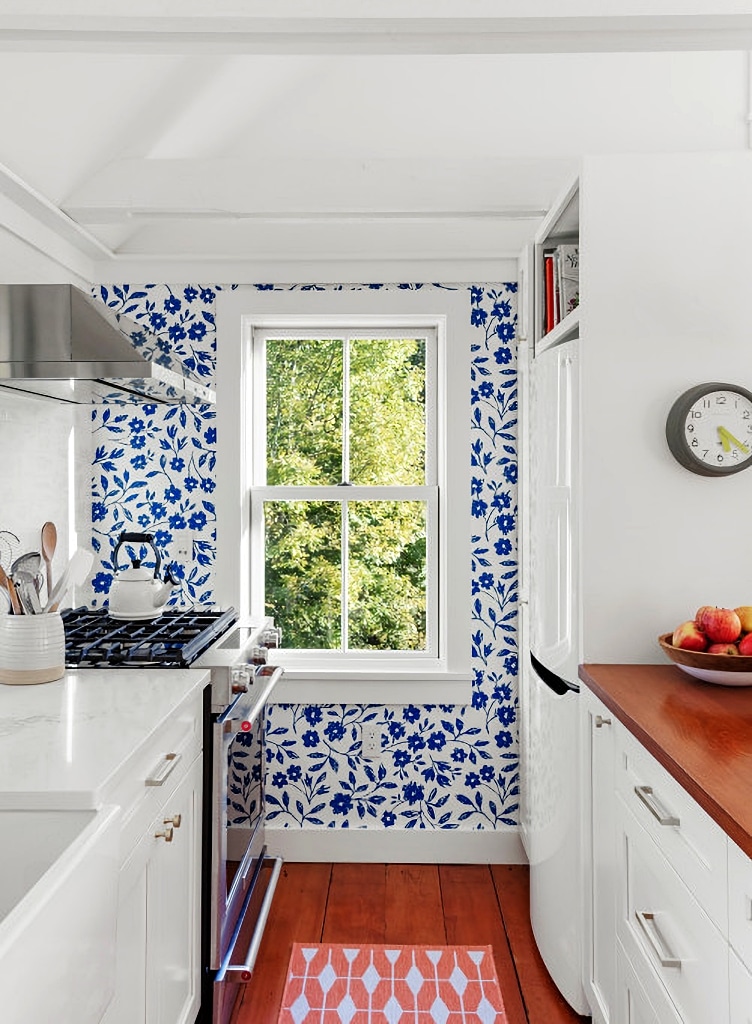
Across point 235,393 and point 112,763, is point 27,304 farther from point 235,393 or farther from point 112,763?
point 235,393

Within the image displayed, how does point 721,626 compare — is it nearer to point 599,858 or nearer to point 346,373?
point 599,858

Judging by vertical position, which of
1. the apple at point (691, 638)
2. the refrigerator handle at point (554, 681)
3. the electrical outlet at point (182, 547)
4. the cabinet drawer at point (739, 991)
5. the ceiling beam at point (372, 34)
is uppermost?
the ceiling beam at point (372, 34)

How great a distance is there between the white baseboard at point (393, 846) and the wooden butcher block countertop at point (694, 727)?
1308 millimetres

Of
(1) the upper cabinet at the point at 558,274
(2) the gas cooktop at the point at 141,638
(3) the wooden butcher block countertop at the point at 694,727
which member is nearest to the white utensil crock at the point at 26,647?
(2) the gas cooktop at the point at 141,638

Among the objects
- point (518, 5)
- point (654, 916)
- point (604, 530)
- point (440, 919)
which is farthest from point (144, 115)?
point (440, 919)

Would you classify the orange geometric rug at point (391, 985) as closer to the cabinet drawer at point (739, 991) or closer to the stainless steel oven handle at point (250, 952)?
the stainless steel oven handle at point (250, 952)

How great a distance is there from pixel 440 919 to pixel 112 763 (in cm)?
173

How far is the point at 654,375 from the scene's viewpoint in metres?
2.21

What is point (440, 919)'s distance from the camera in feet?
9.04

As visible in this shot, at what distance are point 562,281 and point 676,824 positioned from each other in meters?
1.63

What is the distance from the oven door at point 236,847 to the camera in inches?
83.4

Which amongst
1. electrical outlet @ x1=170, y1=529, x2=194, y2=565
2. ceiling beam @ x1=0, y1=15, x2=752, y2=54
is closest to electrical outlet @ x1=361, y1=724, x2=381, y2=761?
electrical outlet @ x1=170, y1=529, x2=194, y2=565

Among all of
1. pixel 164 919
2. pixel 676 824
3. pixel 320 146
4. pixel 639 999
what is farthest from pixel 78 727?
pixel 320 146

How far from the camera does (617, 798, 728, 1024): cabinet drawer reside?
51.3 inches
